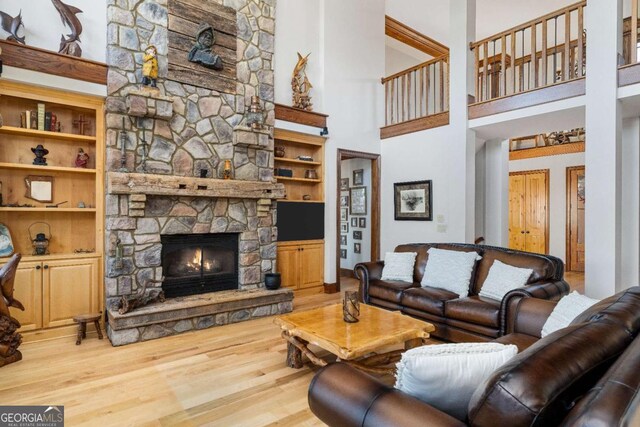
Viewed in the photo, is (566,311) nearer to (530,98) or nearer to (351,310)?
(351,310)

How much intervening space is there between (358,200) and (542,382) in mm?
6262

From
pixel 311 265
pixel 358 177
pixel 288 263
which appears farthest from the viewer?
pixel 358 177

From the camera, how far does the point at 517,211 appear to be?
8.58m

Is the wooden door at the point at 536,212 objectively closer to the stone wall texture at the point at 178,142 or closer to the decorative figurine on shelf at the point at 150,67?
the stone wall texture at the point at 178,142

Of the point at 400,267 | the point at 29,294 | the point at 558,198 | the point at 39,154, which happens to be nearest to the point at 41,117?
the point at 39,154

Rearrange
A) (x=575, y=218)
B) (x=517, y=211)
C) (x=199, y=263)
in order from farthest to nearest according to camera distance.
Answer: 1. (x=517, y=211)
2. (x=575, y=218)
3. (x=199, y=263)

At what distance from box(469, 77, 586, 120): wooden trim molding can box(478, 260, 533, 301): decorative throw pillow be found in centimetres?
223

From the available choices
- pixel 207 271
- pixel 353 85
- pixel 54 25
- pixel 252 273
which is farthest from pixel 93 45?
pixel 353 85

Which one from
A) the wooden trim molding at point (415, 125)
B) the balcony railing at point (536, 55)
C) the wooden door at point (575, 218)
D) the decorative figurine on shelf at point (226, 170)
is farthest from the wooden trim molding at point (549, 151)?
the decorative figurine on shelf at point (226, 170)

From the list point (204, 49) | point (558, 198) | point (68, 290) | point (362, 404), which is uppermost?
point (204, 49)

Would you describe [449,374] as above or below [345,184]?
below

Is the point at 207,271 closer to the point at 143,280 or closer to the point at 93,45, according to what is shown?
the point at 143,280

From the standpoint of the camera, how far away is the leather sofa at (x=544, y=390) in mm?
900

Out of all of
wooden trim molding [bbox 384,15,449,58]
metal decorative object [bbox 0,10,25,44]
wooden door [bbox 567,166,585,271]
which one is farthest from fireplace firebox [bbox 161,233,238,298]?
wooden door [bbox 567,166,585,271]
